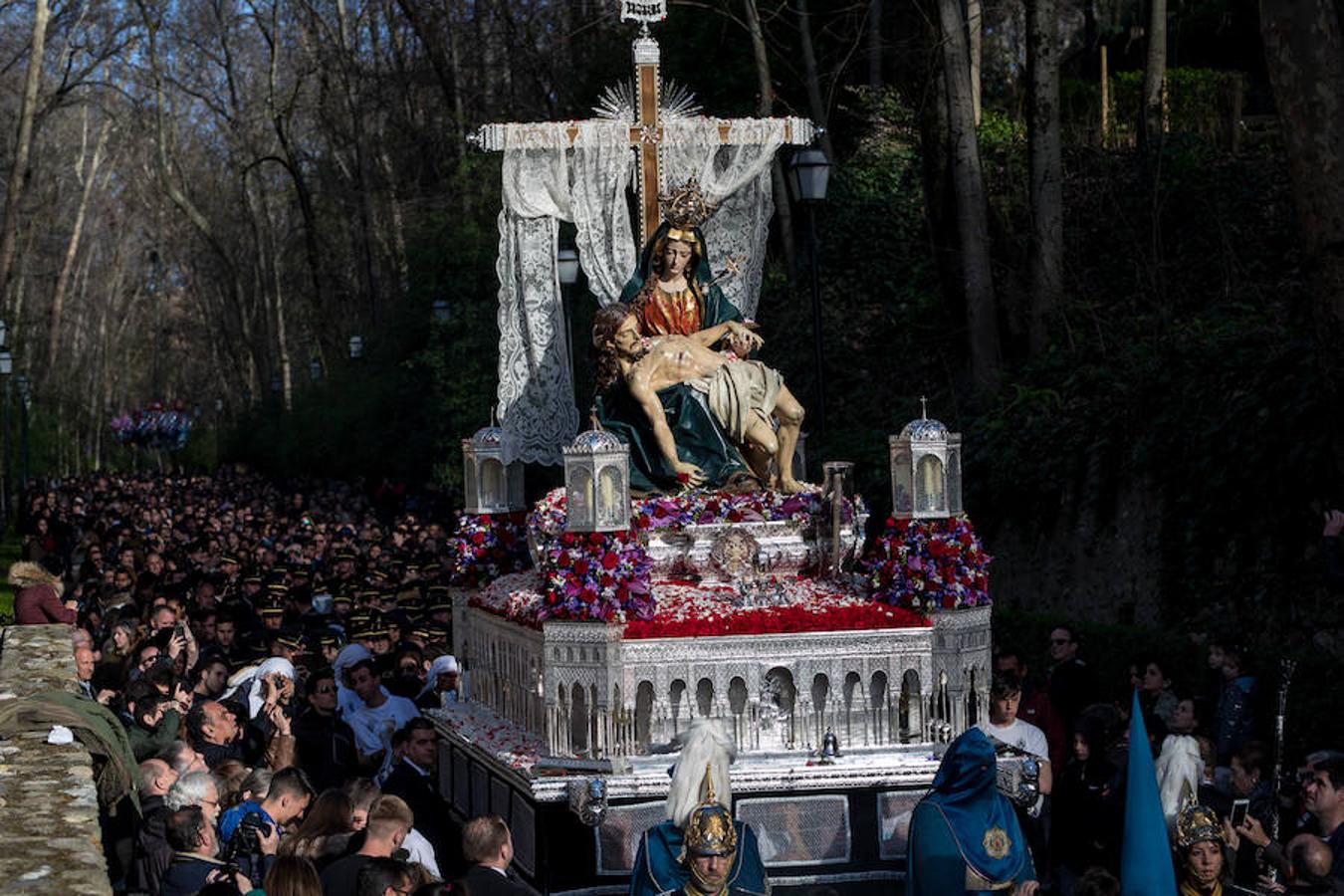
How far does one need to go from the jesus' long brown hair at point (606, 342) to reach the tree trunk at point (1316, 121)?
4.86 m

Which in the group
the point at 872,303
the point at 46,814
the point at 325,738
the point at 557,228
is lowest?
the point at 325,738

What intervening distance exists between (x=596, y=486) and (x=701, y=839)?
14.6 feet

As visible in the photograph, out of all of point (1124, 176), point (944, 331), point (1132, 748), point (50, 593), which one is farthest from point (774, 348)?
point (1132, 748)

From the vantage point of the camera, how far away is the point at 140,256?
309 ft

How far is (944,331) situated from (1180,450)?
7.43 m

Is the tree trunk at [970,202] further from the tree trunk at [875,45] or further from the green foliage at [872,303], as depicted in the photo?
the tree trunk at [875,45]

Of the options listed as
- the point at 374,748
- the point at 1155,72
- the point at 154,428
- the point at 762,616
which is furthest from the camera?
the point at 154,428

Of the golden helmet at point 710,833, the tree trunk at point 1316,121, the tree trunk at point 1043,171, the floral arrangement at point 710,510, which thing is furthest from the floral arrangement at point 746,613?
the tree trunk at point 1043,171

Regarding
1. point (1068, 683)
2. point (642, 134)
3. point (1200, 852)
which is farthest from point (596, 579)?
point (1200, 852)

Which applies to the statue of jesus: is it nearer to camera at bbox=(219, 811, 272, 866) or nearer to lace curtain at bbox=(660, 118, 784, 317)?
lace curtain at bbox=(660, 118, 784, 317)

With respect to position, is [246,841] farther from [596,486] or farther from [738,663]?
[738,663]

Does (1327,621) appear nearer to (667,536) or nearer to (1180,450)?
(1180,450)

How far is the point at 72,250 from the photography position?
68.2m

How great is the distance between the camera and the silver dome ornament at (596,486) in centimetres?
1257
